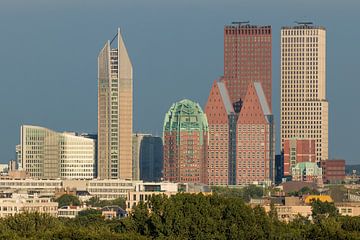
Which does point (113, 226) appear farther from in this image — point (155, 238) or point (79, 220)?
point (79, 220)

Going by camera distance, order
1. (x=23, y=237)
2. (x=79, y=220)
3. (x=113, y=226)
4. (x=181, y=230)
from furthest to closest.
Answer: (x=79, y=220), (x=113, y=226), (x=181, y=230), (x=23, y=237)

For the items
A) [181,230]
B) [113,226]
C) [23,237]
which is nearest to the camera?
[23,237]

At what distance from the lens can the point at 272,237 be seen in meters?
150

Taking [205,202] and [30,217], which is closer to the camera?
[205,202]

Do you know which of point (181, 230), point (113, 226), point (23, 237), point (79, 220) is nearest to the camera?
point (23, 237)

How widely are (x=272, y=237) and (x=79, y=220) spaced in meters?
51.2

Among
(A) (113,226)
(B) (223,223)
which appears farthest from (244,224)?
(A) (113,226)

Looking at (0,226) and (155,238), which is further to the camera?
(0,226)

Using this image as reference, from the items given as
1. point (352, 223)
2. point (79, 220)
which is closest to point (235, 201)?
point (352, 223)

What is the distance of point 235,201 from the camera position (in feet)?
513

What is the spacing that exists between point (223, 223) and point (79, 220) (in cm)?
4968

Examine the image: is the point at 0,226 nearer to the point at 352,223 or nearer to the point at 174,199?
the point at 174,199

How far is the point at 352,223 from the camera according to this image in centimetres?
16925

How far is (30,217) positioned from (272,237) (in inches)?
945
